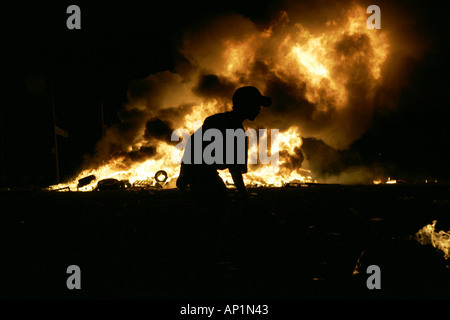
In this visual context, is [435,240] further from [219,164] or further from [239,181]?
[219,164]

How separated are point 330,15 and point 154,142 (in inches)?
423

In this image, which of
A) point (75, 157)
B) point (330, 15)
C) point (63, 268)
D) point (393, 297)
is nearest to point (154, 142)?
point (75, 157)

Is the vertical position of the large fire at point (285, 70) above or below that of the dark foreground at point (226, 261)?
above

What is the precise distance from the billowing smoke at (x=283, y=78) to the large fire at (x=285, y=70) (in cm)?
5

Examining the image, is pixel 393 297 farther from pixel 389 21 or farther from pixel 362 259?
pixel 389 21

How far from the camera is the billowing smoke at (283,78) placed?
20.2m

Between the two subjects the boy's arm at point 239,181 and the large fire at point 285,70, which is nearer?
the boy's arm at point 239,181

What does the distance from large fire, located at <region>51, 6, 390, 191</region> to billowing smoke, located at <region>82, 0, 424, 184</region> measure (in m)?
0.05

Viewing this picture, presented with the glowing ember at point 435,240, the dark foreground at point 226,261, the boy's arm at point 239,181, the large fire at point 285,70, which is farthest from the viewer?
the large fire at point 285,70

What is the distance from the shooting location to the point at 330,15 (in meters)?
20.4

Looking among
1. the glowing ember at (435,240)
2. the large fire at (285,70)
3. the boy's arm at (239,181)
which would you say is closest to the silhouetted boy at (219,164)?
the boy's arm at (239,181)

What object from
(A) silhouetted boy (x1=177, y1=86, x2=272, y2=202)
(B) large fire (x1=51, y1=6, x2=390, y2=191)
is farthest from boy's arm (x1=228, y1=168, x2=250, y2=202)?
(B) large fire (x1=51, y1=6, x2=390, y2=191)

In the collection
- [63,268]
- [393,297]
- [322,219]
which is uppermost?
[322,219]

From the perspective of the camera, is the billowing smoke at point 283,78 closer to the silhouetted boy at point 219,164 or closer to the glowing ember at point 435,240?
the glowing ember at point 435,240
